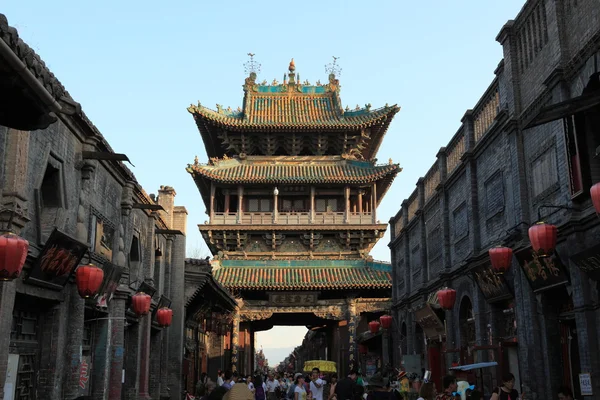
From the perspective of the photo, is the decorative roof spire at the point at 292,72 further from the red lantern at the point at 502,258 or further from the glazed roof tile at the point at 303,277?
the red lantern at the point at 502,258

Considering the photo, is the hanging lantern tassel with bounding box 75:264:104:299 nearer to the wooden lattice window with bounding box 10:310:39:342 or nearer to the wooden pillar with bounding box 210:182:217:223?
the wooden lattice window with bounding box 10:310:39:342

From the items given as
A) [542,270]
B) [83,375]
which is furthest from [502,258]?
[83,375]

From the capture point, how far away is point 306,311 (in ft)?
109

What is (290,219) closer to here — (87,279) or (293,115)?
(293,115)

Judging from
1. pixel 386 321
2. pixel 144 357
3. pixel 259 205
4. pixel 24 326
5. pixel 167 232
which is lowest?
pixel 144 357

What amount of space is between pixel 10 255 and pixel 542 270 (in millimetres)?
8598

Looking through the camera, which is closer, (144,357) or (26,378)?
(26,378)

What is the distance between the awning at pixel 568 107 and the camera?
765cm

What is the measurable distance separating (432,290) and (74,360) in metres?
12.0

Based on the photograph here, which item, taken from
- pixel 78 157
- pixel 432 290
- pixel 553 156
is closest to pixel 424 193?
pixel 432 290

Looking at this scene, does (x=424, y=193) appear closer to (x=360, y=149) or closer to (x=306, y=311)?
(x=306, y=311)

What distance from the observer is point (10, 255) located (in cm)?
789

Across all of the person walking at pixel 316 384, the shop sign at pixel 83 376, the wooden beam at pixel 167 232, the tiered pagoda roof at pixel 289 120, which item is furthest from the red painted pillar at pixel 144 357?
the tiered pagoda roof at pixel 289 120

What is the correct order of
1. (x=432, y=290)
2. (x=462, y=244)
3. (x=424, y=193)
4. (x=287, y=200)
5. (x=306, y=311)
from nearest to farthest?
(x=462, y=244)
(x=432, y=290)
(x=424, y=193)
(x=306, y=311)
(x=287, y=200)
